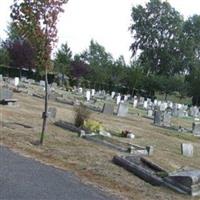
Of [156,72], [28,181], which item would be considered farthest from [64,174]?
[156,72]

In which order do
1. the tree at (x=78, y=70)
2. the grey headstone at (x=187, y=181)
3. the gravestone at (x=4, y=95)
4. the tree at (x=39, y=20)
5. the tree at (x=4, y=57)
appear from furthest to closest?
the tree at (x=4, y=57) → the tree at (x=78, y=70) → the gravestone at (x=4, y=95) → the tree at (x=39, y=20) → the grey headstone at (x=187, y=181)

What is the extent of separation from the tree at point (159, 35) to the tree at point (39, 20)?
7190cm

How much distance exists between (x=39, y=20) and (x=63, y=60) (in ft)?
198

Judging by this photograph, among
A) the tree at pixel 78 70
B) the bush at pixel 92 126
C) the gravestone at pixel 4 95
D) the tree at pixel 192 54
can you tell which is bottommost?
the bush at pixel 92 126

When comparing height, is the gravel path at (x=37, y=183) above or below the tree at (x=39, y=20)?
below

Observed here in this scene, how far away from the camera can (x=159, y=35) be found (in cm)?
8631

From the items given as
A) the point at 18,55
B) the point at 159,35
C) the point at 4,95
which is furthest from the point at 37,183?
the point at 159,35

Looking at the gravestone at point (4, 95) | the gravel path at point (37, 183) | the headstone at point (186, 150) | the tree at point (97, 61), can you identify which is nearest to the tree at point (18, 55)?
the tree at point (97, 61)

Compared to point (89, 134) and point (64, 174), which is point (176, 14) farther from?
point (64, 174)

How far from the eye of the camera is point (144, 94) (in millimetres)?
76500

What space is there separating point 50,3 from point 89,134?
478 centimetres

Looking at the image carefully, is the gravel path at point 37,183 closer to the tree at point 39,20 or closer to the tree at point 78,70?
the tree at point 39,20

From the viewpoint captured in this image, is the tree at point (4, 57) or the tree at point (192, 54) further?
the tree at point (192, 54)

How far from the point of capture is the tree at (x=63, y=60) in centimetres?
6906
